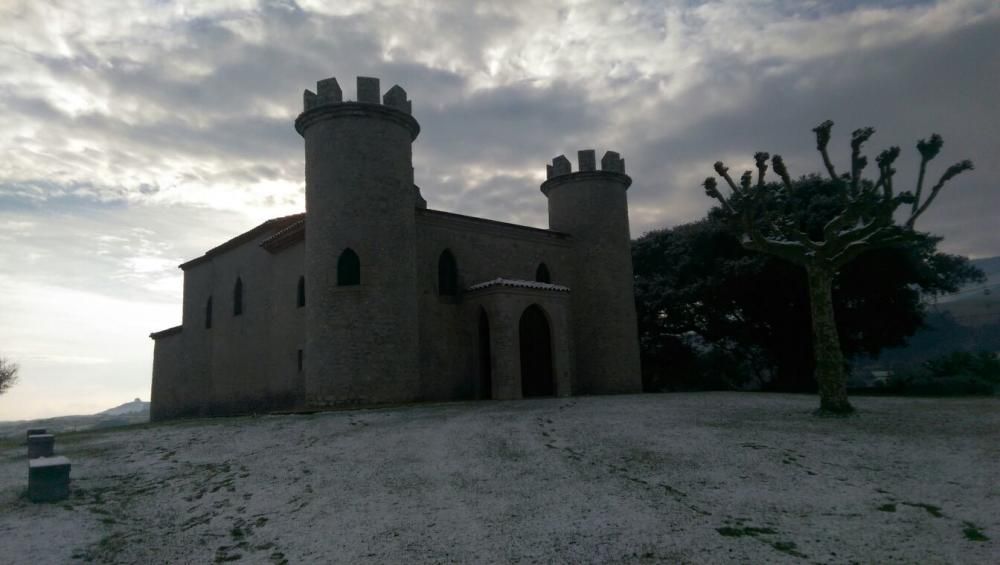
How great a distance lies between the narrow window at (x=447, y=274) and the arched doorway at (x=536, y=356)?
3343mm

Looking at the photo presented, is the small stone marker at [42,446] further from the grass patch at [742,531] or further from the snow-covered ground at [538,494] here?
the grass patch at [742,531]

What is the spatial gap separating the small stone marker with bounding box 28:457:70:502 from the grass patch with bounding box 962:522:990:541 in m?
11.9

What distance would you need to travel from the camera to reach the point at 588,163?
1091 inches

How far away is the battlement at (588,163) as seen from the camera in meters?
27.8

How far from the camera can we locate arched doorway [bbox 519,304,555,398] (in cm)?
2566

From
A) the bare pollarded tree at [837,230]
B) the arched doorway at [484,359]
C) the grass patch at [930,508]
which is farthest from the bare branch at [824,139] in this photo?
the arched doorway at [484,359]

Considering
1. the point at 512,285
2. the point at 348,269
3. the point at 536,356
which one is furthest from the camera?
the point at 536,356

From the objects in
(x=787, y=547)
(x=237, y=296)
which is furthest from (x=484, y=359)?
(x=787, y=547)

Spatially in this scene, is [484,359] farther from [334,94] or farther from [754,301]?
[754,301]

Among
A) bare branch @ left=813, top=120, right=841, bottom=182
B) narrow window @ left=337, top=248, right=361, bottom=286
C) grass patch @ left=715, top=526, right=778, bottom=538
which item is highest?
bare branch @ left=813, top=120, right=841, bottom=182

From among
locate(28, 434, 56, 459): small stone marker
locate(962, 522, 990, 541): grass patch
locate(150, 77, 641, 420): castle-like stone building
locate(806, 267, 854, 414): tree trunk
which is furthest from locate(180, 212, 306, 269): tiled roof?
locate(962, 522, 990, 541): grass patch

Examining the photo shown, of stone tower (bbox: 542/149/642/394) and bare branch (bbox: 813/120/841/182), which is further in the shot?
stone tower (bbox: 542/149/642/394)

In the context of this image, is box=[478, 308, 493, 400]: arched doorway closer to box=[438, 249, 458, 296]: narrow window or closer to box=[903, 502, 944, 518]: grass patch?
box=[438, 249, 458, 296]: narrow window

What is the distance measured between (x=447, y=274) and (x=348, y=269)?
4286mm
